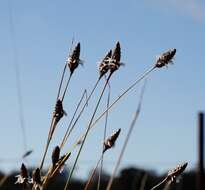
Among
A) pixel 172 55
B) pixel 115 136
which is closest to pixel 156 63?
pixel 172 55

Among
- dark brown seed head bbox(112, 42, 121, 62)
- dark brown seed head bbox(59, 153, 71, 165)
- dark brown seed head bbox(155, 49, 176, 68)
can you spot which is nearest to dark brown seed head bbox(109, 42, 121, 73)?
dark brown seed head bbox(112, 42, 121, 62)

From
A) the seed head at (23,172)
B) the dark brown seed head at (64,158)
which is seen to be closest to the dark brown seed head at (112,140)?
the dark brown seed head at (64,158)

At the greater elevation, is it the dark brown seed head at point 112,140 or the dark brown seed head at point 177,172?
the dark brown seed head at point 112,140

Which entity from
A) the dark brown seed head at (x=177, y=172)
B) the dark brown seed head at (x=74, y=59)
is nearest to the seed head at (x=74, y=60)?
the dark brown seed head at (x=74, y=59)

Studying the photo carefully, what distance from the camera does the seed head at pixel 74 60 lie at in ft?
5.91

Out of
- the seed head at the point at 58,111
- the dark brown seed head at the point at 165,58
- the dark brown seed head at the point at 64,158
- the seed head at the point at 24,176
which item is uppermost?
the dark brown seed head at the point at 165,58

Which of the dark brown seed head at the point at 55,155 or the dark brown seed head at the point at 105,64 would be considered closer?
the dark brown seed head at the point at 55,155

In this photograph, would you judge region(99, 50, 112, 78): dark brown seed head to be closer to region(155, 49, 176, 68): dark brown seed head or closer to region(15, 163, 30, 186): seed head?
region(155, 49, 176, 68): dark brown seed head

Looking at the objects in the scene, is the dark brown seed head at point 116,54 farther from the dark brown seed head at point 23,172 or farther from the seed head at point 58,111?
the dark brown seed head at point 23,172

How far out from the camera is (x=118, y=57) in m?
1.76

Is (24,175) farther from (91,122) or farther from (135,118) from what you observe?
(135,118)

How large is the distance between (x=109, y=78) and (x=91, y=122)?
0.12 m

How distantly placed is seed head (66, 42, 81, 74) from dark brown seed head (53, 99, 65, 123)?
10 cm

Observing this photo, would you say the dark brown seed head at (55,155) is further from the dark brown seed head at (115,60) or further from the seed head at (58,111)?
the dark brown seed head at (115,60)
